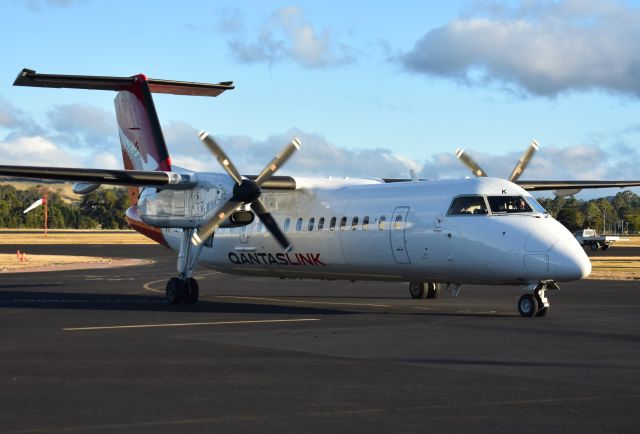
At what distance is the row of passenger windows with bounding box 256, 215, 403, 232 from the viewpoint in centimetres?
2316

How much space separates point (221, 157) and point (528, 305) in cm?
939

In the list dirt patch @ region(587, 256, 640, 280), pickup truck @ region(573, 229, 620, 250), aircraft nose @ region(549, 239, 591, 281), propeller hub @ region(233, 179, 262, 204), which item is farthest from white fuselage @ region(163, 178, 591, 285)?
pickup truck @ region(573, 229, 620, 250)

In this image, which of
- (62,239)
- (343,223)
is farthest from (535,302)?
(62,239)

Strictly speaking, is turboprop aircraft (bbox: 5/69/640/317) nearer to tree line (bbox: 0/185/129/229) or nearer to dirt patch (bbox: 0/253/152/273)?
dirt patch (bbox: 0/253/152/273)

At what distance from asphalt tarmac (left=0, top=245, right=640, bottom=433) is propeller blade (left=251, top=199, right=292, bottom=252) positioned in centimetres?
178

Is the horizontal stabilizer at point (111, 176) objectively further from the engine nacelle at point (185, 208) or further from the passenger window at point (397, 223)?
the passenger window at point (397, 223)

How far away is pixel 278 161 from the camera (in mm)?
25562

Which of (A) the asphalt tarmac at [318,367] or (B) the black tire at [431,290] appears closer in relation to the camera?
(A) the asphalt tarmac at [318,367]

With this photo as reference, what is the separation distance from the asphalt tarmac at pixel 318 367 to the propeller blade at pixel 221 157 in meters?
3.55

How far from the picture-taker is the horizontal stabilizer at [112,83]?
2717 centimetres

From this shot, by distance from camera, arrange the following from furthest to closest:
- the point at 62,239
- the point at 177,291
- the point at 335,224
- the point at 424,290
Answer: the point at 62,239 → the point at 424,290 → the point at 177,291 → the point at 335,224

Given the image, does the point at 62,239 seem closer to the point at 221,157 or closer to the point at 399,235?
the point at 221,157

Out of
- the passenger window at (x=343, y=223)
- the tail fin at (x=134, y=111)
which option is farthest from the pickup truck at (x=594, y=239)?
the passenger window at (x=343, y=223)

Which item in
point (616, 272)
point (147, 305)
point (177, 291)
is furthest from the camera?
point (616, 272)
